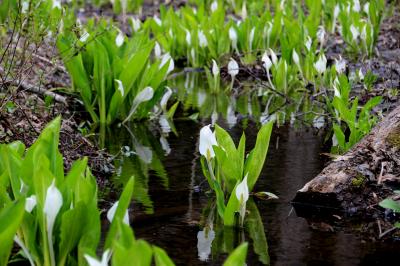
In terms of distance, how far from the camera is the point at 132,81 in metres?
5.20

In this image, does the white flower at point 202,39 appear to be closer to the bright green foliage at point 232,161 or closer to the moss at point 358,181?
the bright green foliage at point 232,161

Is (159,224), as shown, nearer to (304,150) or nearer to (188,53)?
(304,150)

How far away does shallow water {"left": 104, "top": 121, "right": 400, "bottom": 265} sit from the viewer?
9.80 feet

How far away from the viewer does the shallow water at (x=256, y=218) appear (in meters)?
2.99

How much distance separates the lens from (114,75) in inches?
205

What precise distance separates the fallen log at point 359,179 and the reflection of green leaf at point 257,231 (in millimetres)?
215

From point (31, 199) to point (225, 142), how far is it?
3.76 feet

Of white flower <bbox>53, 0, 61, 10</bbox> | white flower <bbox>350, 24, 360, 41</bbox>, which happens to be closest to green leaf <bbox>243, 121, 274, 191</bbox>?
white flower <bbox>350, 24, 360, 41</bbox>

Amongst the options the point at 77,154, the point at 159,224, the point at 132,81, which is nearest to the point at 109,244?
the point at 159,224

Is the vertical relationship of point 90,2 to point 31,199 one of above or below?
above

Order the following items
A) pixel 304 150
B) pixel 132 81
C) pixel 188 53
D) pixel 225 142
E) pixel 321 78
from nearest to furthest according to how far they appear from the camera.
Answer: pixel 225 142, pixel 304 150, pixel 132 81, pixel 321 78, pixel 188 53

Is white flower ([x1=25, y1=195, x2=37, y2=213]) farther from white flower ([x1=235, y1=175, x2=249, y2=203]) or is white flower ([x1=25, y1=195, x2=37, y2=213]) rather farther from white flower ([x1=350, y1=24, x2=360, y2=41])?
white flower ([x1=350, y1=24, x2=360, y2=41])

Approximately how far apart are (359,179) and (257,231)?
593 mm

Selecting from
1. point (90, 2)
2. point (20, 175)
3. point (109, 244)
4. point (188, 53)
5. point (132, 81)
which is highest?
point (90, 2)
